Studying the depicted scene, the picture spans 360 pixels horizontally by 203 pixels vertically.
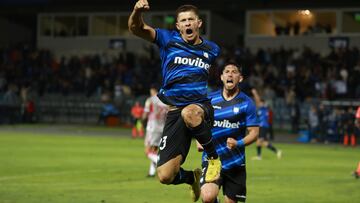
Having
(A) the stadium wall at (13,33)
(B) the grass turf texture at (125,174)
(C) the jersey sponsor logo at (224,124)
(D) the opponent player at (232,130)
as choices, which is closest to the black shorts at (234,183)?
(D) the opponent player at (232,130)

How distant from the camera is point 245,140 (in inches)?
441

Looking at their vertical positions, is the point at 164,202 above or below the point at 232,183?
below

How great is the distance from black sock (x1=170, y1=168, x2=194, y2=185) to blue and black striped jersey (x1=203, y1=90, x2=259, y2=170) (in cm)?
81

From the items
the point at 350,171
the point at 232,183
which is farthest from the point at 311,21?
the point at 232,183

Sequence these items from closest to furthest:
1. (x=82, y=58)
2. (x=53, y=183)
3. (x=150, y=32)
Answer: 1. (x=150, y=32)
2. (x=53, y=183)
3. (x=82, y=58)

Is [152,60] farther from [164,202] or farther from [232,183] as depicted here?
[232,183]

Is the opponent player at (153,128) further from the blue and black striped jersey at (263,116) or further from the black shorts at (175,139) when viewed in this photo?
the black shorts at (175,139)

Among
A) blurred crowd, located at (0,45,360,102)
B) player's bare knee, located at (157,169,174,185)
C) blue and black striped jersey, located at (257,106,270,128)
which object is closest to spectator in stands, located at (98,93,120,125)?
blurred crowd, located at (0,45,360,102)

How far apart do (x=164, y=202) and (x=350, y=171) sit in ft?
30.7

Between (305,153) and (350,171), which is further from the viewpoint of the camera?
(305,153)

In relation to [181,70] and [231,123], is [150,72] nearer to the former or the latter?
[231,123]

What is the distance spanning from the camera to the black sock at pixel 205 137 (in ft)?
32.5

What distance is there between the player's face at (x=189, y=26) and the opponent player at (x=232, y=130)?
125 cm

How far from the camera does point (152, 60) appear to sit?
51.6 metres
